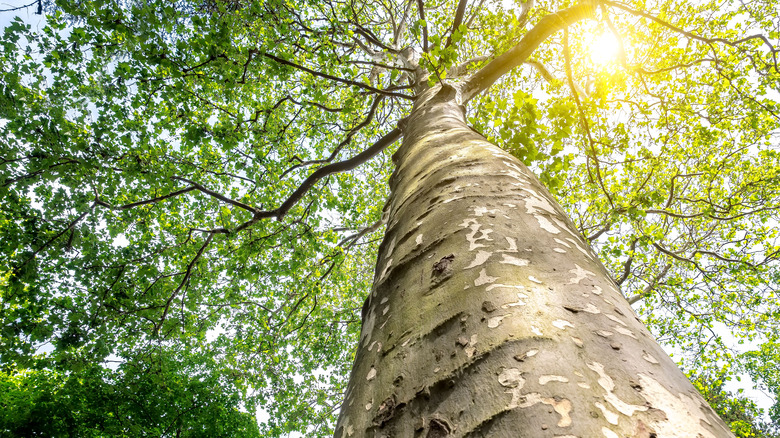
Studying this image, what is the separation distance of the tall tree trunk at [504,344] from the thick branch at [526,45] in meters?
3.39

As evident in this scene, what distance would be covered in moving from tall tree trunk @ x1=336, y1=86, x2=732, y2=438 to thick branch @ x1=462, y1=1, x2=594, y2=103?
3391mm

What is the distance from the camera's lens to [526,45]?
4.16m

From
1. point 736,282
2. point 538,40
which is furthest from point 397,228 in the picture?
point 736,282

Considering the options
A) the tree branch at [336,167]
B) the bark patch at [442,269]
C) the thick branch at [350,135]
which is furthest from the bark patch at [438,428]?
the thick branch at [350,135]

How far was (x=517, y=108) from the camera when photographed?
107 inches

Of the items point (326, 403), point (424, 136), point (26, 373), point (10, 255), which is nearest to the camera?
point (424, 136)

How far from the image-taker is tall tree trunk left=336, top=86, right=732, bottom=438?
58 centimetres

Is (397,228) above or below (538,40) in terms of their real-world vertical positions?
below

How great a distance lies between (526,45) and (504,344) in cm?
437

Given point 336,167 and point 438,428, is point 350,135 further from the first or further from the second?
point 438,428

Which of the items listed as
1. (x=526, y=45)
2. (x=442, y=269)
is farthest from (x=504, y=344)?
(x=526, y=45)

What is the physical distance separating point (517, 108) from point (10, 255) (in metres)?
5.64

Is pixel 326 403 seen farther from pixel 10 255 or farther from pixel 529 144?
pixel 529 144

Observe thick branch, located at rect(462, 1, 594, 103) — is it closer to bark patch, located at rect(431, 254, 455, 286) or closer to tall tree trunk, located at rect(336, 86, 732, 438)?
tall tree trunk, located at rect(336, 86, 732, 438)
